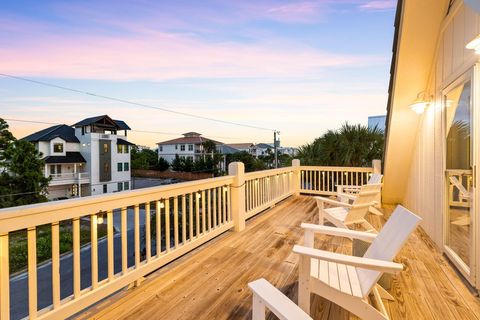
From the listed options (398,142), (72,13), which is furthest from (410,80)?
(72,13)

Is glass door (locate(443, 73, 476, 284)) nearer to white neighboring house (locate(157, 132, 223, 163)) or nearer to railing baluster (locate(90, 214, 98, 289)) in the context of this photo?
railing baluster (locate(90, 214, 98, 289))

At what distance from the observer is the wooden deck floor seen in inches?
78.6

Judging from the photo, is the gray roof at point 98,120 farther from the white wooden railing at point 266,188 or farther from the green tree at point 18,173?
the white wooden railing at point 266,188

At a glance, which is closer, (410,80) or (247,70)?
(410,80)

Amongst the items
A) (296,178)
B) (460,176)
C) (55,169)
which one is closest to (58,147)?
(55,169)

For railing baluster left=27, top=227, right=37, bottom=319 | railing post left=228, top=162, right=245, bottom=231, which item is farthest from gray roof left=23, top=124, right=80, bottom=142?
railing baluster left=27, top=227, right=37, bottom=319

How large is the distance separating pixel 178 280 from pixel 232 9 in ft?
21.3

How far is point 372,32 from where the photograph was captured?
6.59 meters

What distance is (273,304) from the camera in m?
1.12

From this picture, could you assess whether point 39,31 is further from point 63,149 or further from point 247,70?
point 63,149

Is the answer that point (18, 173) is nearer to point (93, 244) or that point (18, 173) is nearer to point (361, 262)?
point (93, 244)

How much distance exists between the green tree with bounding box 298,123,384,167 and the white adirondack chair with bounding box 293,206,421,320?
6.20 meters

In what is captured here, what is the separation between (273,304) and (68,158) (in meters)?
25.5

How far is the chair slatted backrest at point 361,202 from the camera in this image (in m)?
3.24
